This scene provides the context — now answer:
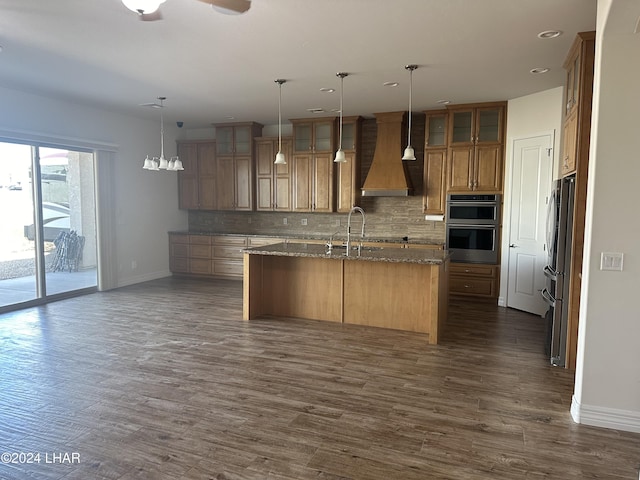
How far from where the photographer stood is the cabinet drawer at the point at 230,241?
7.64m

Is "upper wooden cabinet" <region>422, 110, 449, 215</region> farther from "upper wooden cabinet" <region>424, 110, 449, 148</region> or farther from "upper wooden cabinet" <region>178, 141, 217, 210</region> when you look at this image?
"upper wooden cabinet" <region>178, 141, 217, 210</region>

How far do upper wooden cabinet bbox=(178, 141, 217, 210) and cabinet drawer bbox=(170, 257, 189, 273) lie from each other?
1022 millimetres

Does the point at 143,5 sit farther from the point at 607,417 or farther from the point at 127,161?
the point at 127,161

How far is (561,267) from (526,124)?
2612mm

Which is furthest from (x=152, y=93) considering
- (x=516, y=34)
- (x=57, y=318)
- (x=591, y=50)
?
(x=591, y=50)

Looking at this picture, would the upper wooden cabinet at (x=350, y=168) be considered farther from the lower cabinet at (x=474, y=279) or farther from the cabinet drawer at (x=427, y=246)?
the lower cabinet at (x=474, y=279)

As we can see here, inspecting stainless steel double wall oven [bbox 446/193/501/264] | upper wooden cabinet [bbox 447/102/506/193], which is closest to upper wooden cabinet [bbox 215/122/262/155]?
upper wooden cabinet [bbox 447/102/506/193]

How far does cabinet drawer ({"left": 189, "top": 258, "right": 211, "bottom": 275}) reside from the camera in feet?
25.8

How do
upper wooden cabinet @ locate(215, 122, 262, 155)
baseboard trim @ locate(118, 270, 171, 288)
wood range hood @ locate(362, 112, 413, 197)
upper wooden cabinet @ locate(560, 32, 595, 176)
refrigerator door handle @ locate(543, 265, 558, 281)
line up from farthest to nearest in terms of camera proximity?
upper wooden cabinet @ locate(215, 122, 262, 155), baseboard trim @ locate(118, 270, 171, 288), wood range hood @ locate(362, 112, 413, 197), refrigerator door handle @ locate(543, 265, 558, 281), upper wooden cabinet @ locate(560, 32, 595, 176)

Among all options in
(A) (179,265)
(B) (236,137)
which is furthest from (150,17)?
(A) (179,265)

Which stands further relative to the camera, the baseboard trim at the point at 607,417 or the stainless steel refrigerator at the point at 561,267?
the stainless steel refrigerator at the point at 561,267

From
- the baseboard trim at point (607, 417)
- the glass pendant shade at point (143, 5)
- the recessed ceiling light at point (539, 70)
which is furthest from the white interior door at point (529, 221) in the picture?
the glass pendant shade at point (143, 5)

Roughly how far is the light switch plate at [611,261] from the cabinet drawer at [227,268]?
5.90 m

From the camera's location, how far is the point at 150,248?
7695 mm
